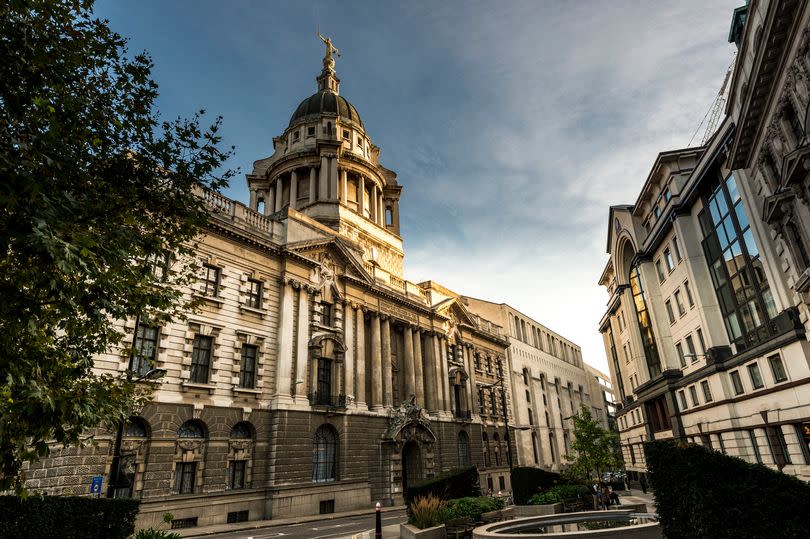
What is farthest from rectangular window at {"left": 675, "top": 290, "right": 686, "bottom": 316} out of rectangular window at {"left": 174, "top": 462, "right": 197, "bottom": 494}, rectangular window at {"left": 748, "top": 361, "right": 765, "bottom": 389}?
rectangular window at {"left": 174, "top": 462, "right": 197, "bottom": 494}

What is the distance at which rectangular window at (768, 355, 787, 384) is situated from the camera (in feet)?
74.0

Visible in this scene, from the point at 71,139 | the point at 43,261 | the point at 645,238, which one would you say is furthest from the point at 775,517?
the point at 645,238

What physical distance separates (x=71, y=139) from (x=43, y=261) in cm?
318

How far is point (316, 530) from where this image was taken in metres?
20.5

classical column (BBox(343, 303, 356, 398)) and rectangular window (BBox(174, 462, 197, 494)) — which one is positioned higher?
classical column (BBox(343, 303, 356, 398))

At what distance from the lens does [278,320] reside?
94.5 feet

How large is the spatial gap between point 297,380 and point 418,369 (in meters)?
14.3

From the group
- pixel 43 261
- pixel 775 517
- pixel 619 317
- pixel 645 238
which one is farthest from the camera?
pixel 619 317

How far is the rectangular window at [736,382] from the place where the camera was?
26797mm

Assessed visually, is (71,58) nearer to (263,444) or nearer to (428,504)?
(428,504)

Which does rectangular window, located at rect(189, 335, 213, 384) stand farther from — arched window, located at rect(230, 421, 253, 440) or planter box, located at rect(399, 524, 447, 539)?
planter box, located at rect(399, 524, 447, 539)

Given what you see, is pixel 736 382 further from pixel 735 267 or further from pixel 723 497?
pixel 723 497

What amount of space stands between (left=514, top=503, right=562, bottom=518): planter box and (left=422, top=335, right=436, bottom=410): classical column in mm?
21342

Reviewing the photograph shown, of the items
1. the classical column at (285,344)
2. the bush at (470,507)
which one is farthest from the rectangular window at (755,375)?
the classical column at (285,344)
